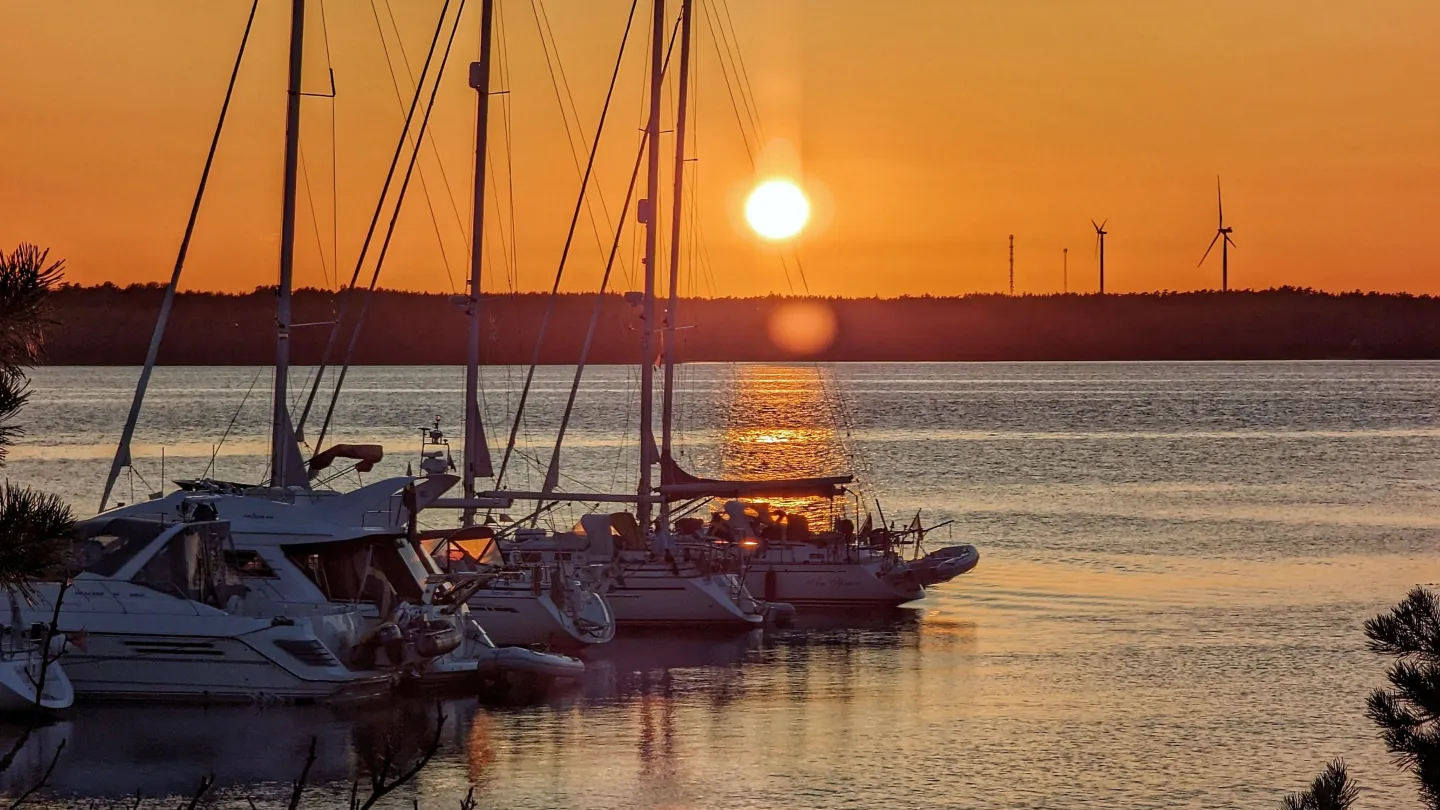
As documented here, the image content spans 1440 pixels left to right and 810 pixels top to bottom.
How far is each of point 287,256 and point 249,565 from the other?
6.31m

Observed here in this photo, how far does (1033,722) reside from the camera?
28.8 m

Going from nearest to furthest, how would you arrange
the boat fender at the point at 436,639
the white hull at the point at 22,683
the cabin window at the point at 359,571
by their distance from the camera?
the white hull at the point at 22,683, the boat fender at the point at 436,639, the cabin window at the point at 359,571

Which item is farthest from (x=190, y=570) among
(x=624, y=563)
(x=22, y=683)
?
(x=624, y=563)

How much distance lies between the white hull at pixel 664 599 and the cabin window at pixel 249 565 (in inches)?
392

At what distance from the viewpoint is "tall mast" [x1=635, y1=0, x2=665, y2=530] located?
39.9 meters

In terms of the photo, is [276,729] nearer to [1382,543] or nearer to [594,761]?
[594,761]

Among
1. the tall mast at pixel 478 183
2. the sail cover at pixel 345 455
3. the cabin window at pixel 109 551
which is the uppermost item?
the tall mast at pixel 478 183

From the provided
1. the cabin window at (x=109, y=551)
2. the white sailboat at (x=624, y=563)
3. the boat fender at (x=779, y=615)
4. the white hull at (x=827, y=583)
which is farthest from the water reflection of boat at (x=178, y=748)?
the white hull at (x=827, y=583)

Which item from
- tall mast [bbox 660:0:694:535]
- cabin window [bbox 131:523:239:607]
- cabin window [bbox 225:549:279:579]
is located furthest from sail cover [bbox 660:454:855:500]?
cabin window [bbox 131:523:239:607]

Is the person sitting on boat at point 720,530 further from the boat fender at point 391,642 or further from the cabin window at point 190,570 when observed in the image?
the cabin window at point 190,570

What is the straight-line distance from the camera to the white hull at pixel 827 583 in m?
41.0

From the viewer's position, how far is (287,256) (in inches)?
1255

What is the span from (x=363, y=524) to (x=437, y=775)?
5494 millimetres

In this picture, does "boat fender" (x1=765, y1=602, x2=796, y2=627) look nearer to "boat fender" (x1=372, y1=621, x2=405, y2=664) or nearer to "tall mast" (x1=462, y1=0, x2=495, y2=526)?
"tall mast" (x1=462, y1=0, x2=495, y2=526)
